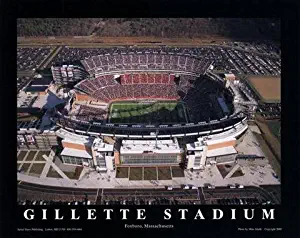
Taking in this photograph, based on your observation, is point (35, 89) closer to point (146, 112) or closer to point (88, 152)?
point (146, 112)

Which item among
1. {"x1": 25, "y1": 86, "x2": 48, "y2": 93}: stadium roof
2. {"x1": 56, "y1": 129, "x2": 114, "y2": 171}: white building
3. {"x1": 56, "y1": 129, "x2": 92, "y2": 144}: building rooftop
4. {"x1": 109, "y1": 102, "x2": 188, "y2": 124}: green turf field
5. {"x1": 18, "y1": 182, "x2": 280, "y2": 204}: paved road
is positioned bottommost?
{"x1": 18, "y1": 182, "x2": 280, "y2": 204}: paved road

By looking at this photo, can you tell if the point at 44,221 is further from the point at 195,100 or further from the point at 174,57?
the point at 174,57

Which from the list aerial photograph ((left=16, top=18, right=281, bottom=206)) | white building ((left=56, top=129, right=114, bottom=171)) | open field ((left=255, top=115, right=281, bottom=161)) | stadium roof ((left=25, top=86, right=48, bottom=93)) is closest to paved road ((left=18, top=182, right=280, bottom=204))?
aerial photograph ((left=16, top=18, right=281, bottom=206))

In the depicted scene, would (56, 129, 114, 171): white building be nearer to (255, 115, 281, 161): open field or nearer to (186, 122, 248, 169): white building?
(186, 122, 248, 169): white building

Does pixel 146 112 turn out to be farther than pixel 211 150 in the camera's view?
Yes

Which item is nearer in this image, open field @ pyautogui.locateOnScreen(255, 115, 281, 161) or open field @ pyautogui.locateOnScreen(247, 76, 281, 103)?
open field @ pyautogui.locateOnScreen(255, 115, 281, 161)

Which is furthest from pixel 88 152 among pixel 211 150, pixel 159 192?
pixel 211 150
